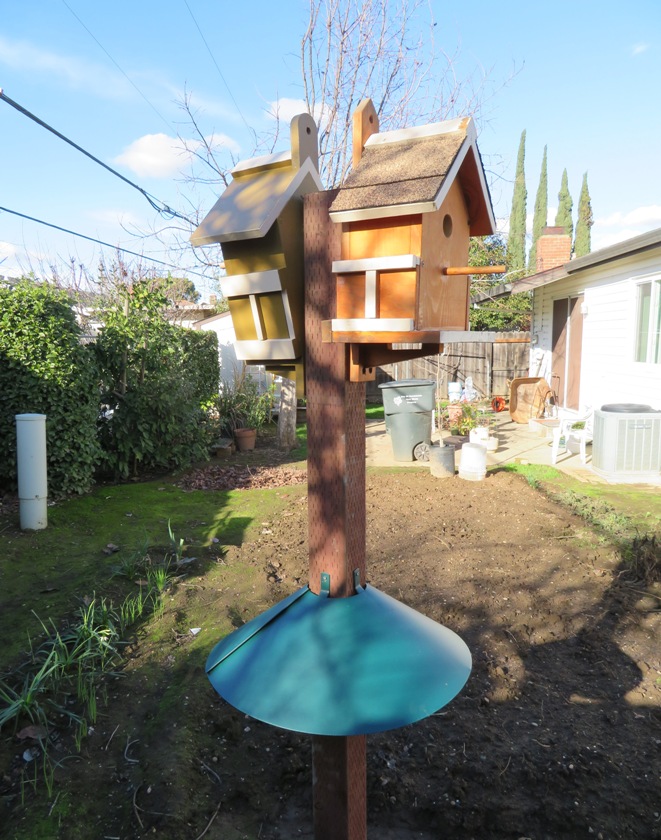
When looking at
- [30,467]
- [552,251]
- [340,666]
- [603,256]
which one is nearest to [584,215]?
[552,251]

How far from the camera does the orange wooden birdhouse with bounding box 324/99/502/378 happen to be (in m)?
1.47

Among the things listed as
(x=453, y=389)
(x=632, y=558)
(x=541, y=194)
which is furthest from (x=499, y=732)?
(x=541, y=194)

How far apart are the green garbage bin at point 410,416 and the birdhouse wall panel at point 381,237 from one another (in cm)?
692

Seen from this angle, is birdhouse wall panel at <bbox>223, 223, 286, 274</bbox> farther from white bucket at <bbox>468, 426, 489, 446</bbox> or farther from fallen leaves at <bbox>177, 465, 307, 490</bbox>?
white bucket at <bbox>468, 426, 489, 446</bbox>

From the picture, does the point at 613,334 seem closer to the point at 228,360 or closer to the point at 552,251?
the point at 552,251

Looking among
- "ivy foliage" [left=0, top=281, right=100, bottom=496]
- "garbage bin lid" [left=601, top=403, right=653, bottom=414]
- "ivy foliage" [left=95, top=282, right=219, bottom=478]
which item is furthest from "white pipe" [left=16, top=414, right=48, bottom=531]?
"garbage bin lid" [left=601, top=403, right=653, bottom=414]

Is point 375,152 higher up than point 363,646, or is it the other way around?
point 375,152

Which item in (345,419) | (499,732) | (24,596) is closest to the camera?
(345,419)

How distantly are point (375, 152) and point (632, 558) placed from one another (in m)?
4.15

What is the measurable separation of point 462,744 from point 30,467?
13.9 ft

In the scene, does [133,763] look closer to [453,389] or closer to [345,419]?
[345,419]

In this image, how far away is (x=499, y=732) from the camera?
276 cm

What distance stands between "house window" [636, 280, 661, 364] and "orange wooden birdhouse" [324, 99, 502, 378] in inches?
313

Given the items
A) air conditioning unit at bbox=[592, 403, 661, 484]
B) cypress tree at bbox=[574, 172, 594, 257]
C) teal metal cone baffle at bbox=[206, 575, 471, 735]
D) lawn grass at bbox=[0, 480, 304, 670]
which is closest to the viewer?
teal metal cone baffle at bbox=[206, 575, 471, 735]
